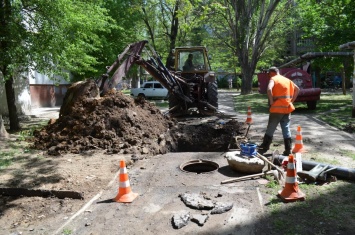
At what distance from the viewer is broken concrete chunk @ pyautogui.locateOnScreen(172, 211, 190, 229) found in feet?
12.5

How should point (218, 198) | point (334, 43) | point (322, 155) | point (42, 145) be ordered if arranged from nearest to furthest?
point (218, 198), point (322, 155), point (42, 145), point (334, 43)

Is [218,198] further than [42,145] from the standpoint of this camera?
No

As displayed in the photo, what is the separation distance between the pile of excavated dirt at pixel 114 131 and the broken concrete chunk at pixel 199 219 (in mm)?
3266

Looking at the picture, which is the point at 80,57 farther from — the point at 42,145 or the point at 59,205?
the point at 59,205

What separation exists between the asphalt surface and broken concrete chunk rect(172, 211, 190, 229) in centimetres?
5

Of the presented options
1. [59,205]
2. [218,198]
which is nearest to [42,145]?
[59,205]

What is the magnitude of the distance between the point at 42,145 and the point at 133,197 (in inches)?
158

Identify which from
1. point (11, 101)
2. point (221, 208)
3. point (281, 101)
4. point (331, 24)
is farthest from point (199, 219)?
point (331, 24)

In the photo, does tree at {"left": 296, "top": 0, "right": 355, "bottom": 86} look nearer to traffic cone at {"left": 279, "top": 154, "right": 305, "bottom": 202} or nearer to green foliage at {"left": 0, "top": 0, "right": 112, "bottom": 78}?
green foliage at {"left": 0, "top": 0, "right": 112, "bottom": 78}

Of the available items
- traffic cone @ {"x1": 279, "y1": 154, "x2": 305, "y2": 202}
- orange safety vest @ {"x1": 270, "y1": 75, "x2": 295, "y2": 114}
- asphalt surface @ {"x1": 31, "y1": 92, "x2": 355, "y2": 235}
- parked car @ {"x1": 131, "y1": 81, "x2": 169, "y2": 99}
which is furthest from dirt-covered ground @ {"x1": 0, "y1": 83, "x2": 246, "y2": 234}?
parked car @ {"x1": 131, "y1": 81, "x2": 169, "y2": 99}

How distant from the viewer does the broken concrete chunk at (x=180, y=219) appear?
3811 millimetres

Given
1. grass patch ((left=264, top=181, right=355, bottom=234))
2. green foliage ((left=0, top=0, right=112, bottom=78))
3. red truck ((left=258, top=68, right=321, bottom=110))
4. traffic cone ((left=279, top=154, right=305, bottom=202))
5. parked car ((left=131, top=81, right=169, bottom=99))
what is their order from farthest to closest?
parked car ((left=131, top=81, right=169, bottom=99)), red truck ((left=258, top=68, right=321, bottom=110)), green foliage ((left=0, top=0, right=112, bottom=78)), traffic cone ((left=279, top=154, right=305, bottom=202)), grass patch ((left=264, top=181, right=355, bottom=234))

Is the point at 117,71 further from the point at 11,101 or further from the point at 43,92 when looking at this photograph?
the point at 43,92

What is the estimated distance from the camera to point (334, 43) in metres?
15.8
